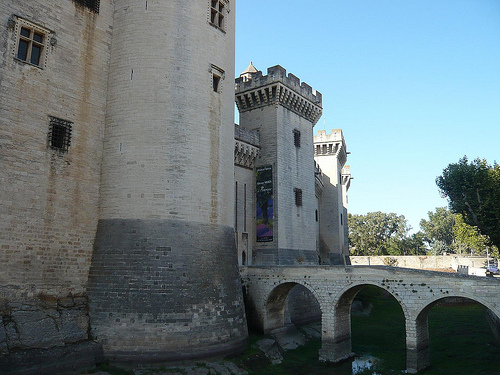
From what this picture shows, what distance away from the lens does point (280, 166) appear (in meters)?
29.5

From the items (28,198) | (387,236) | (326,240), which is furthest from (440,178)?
(387,236)

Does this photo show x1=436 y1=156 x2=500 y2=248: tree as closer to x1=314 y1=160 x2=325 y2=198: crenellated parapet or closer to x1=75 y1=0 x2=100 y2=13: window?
x1=314 y1=160 x2=325 y2=198: crenellated parapet

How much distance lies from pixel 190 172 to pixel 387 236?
243 feet

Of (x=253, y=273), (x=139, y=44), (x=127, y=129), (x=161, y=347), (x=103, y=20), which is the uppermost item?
(x=103, y=20)

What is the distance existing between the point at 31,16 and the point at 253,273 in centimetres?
1676

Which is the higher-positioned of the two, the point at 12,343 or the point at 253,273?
the point at 253,273

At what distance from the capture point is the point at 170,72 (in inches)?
750

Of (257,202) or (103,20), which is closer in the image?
(103,20)

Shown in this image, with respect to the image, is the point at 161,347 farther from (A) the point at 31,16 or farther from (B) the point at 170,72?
(A) the point at 31,16

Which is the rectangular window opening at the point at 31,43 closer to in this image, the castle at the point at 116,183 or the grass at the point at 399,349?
the castle at the point at 116,183

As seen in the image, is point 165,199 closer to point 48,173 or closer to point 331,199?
point 48,173

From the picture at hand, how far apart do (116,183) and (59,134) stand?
309 centimetres

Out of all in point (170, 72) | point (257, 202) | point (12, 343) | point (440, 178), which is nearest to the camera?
point (12, 343)

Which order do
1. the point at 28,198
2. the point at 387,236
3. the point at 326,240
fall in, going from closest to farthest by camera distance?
the point at 28,198 < the point at 326,240 < the point at 387,236
